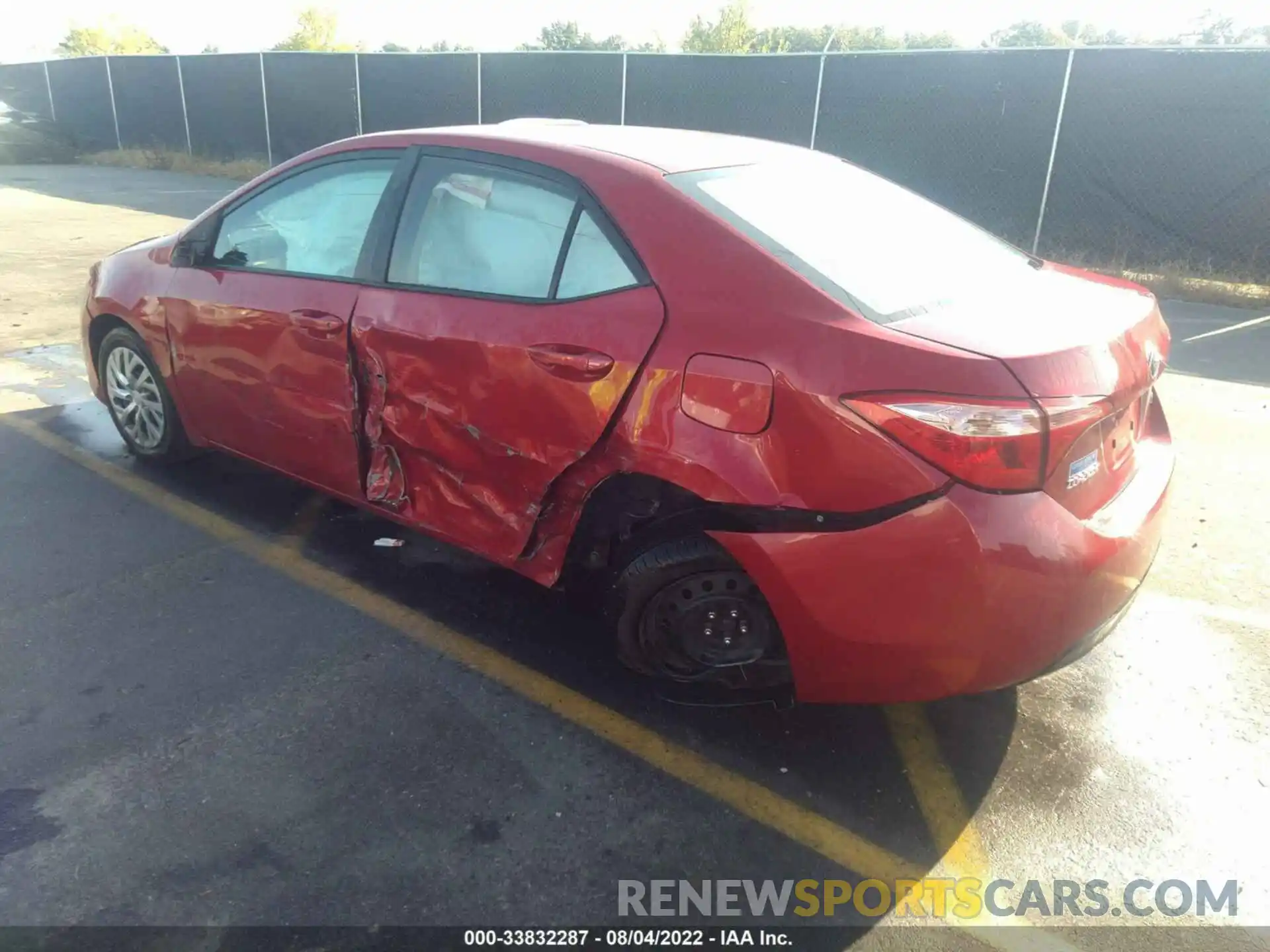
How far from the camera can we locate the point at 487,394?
3.01 m

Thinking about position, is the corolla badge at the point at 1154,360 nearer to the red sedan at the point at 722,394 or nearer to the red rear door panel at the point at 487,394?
the red sedan at the point at 722,394

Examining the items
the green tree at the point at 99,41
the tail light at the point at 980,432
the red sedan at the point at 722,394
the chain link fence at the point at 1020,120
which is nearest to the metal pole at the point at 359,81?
the chain link fence at the point at 1020,120

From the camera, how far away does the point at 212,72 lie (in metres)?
21.8

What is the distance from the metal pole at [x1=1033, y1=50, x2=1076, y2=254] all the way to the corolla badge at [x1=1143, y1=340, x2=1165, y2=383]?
914 cm

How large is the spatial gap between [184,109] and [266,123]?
11.0 ft

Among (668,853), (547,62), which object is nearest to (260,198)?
(668,853)

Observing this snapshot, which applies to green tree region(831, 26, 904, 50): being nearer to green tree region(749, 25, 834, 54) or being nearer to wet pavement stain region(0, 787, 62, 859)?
green tree region(749, 25, 834, 54)

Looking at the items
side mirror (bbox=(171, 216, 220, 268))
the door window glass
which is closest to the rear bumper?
the door window glass

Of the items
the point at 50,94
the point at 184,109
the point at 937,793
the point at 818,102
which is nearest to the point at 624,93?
the point at 818,102

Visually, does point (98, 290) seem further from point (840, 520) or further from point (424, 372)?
point (840, 520)

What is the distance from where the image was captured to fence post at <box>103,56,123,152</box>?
24.5 meters

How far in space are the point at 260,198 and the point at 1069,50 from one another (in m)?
9.89

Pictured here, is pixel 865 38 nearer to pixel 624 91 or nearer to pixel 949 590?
pixel 624 91

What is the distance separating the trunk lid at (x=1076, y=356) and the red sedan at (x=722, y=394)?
12 millimetres
